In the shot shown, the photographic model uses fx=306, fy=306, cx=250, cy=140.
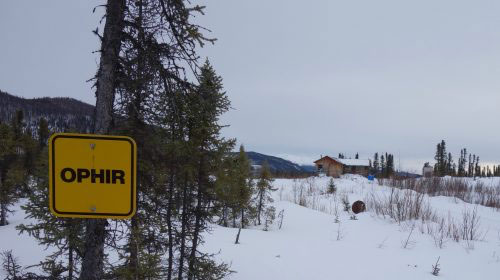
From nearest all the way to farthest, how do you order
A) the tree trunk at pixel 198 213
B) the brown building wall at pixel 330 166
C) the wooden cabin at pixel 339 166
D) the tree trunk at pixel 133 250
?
the tree trunk at pixel 133 250, the tree trunk at pixel 198 213, the brown building wall at pixel 330 166, the wooden cabin at pixel 339 166

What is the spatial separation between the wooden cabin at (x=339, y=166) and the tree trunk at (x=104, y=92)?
62678mm

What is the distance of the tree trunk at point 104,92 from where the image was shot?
129 inches

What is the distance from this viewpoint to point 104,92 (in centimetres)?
332

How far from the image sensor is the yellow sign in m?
1.90

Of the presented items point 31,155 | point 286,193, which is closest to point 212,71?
point 286,193

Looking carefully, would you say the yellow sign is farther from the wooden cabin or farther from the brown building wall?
the brown building wall

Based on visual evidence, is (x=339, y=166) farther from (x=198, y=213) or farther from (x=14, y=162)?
(x=198, y=213)

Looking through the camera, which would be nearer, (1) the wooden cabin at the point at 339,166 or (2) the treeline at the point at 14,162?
(2) the treeline at the point at 14,162

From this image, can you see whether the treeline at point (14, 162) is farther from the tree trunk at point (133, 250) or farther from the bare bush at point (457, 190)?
the bare bush at point (457, 190)

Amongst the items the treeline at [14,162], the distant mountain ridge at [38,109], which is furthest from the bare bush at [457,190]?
the distant mountain ridge at [38,109]

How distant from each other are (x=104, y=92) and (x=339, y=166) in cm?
6925

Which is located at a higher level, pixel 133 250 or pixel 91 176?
pixel 91 176

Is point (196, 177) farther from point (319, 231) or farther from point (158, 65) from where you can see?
point (319, 231)

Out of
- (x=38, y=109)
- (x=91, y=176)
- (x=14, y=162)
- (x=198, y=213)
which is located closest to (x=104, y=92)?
(x=91, y=176)
